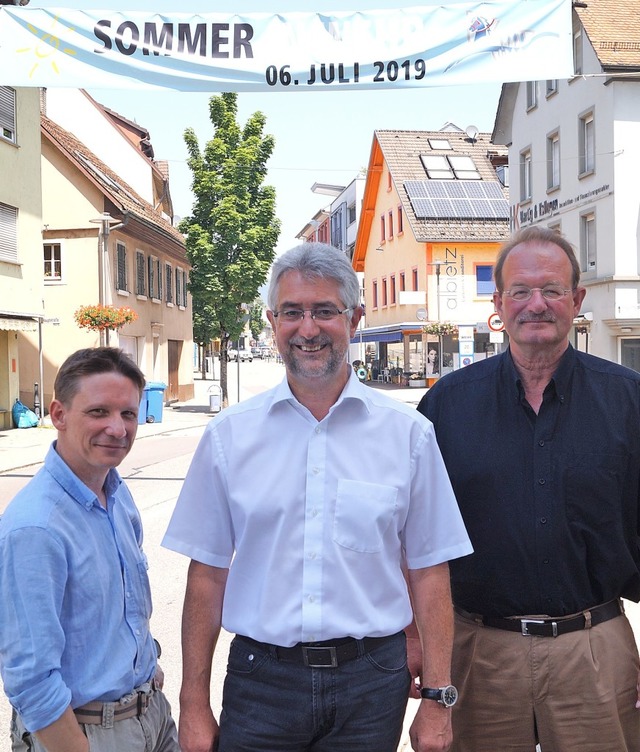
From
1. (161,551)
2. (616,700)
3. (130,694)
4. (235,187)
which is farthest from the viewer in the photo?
(235,187)

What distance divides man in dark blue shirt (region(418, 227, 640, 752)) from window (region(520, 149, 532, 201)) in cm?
2960

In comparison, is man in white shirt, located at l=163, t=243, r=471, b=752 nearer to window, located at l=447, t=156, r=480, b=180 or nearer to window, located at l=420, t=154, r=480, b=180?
window, located at l=420, t=154, r=480, b=180

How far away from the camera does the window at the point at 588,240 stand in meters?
26.7

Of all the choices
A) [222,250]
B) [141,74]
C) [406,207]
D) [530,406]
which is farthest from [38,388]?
[406,207]

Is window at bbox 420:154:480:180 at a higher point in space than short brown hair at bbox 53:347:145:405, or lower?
higher

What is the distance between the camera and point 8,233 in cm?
2206

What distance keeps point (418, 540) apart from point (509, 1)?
167 inches

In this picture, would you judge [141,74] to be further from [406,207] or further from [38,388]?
[406,207]

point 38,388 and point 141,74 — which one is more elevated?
point 141,74

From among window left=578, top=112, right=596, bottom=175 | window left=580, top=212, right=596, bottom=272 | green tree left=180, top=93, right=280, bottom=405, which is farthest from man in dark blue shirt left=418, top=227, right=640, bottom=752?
green tree left=180, top=93, right=280, bottom=405

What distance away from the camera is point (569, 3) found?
566 cm

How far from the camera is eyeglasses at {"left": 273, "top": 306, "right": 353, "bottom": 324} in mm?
2689

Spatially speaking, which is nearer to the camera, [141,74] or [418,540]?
[418,540]

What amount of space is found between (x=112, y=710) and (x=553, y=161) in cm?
2938
